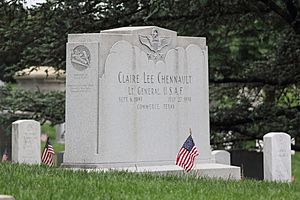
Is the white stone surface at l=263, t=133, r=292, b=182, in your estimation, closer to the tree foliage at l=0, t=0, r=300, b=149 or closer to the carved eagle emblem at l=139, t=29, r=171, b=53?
the carved eagle emblem at l=139, t=29, r=171, b=53

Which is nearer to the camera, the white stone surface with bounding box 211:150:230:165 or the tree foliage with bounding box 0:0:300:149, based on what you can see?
the white stone surface with bounding box 211:150:230:165

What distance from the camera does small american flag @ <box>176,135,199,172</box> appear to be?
580 inches

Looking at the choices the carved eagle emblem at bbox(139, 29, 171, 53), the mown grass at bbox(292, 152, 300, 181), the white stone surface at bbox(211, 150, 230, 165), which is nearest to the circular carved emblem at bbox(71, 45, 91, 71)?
the carved eagle emblem at bbox(139, 29, 171, 53)

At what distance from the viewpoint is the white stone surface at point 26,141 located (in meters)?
17.1

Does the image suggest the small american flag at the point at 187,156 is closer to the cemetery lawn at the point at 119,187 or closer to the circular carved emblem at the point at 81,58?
the cemetery lawn at the point at 119,187

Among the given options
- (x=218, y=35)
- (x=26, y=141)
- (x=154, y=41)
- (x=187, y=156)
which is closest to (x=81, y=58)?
(x=154, y=41)

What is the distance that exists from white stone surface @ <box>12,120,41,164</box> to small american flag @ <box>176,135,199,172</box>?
11.4 feet

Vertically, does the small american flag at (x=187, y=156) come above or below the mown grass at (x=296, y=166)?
above

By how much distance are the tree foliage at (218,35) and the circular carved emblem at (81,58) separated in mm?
4742

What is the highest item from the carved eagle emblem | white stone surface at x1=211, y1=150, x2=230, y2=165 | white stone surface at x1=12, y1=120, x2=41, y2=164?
the carved eagle emblem

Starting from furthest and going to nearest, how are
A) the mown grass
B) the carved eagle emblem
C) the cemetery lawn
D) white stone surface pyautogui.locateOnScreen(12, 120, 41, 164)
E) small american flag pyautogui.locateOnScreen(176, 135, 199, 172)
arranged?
the mown grass
white stone surface pyautogui.locateOnScreen(12, 120, 41, 164)
the carved eagle emblem
small american flag pyautogui.locateOnScreen(176, 135, 199, 172)
the cemetery lawn

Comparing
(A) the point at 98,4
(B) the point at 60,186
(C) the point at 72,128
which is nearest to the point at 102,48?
(C) the point at 72,128

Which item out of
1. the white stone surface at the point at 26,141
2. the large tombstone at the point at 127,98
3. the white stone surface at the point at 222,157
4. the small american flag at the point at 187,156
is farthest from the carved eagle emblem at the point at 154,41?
the white stone surface at the point at 222,157

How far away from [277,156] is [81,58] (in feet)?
14.2
